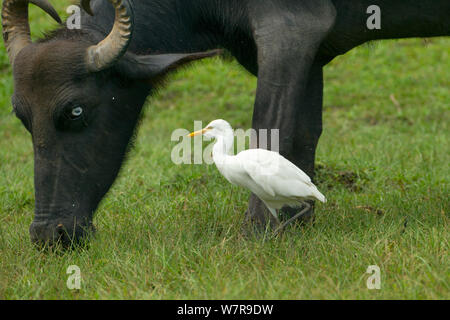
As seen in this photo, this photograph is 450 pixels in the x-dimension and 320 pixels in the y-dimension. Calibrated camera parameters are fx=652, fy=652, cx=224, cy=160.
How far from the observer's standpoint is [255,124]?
4086 millimetres

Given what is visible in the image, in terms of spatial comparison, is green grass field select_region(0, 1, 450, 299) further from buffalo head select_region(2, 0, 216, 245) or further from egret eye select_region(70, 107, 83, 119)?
egret eye select_region(70, 107, 83, 119)

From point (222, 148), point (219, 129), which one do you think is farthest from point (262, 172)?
point (219, 129)

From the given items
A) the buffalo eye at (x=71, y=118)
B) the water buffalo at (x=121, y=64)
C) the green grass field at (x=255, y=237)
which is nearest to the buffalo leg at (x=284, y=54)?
the water buffalo at (x=121, y=64)

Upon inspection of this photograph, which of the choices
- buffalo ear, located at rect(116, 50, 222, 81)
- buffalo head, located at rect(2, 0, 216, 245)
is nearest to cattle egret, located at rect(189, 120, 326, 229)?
buffalo ear, located at rect(116, 50, 222, 81)

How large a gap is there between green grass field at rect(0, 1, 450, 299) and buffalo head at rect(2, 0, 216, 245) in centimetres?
27

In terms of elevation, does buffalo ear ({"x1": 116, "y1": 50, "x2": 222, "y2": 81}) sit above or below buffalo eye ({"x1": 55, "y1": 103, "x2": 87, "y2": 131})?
above

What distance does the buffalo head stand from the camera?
380 centimetres

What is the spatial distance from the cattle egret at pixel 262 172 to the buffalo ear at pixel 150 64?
43cm

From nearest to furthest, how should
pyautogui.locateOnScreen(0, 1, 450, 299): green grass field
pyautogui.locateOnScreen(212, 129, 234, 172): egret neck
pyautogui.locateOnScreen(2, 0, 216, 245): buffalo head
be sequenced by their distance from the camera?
1. pyautogui.locateOnScreen(0, 1, 450, 299): green grass field
2. pyautogui.locateOnScreen(2, 0, 216, 245): buffalo head
3. pyautogui.locateOnScreen(212, 129, 234, 172): egret neck

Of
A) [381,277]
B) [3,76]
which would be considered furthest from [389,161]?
[3,76]

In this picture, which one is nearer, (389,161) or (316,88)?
(316,88)

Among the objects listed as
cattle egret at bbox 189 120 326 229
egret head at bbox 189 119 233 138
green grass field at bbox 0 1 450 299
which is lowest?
green grass field at bbox 0 1 450 299

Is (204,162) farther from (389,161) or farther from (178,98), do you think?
(178,98)

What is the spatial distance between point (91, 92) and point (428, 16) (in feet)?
7.53
